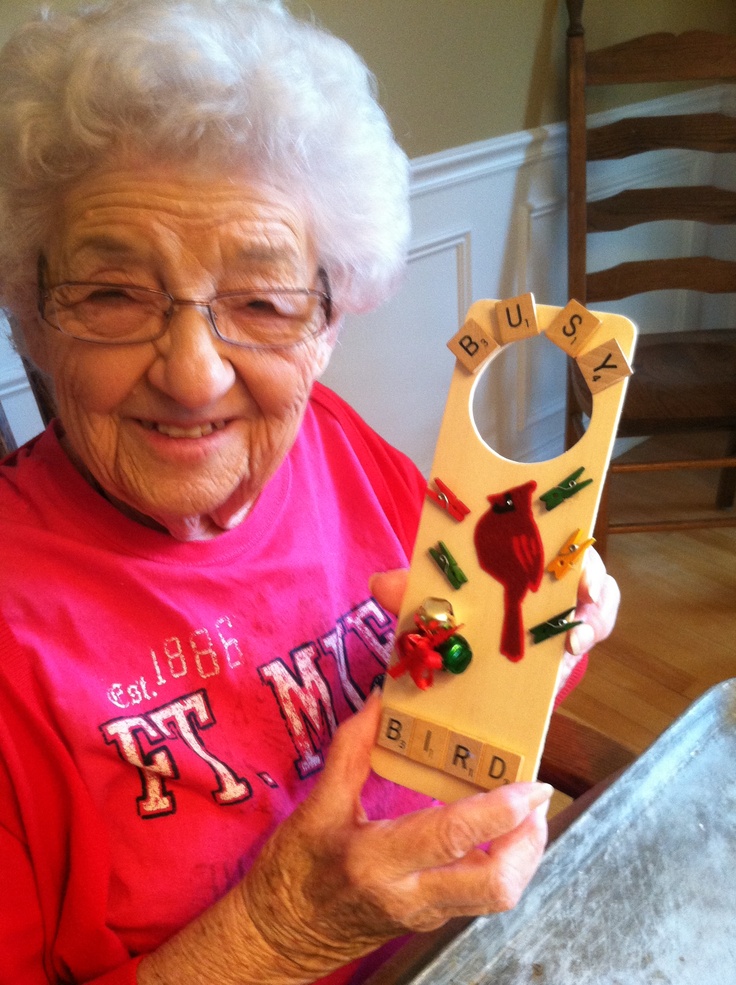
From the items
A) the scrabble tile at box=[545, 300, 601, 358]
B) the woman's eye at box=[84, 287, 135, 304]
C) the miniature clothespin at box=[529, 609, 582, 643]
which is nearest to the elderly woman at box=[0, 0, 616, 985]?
the woman's eye at box=[84, 287, 135, 304]

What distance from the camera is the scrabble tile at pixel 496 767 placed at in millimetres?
638

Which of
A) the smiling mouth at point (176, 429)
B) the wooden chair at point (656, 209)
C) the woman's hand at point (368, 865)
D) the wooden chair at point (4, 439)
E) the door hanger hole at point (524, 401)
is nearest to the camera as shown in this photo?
the woman's hand at point (368, 865)

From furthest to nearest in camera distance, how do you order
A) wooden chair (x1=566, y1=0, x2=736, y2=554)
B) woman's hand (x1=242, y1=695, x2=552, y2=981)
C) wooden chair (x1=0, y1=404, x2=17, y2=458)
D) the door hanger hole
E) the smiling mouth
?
1. the door hanger hole
2. wooden chair (x1=566, y1=0, x2=736, y2=554)
3. wooden chair (x1=0, y1=404, x2=17, y2=458)
4. the smiling mouth
5. woman's hand (x1=242, y1=695, x2=552, y2=981)

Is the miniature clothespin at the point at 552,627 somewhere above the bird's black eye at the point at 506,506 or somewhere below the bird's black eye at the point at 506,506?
below

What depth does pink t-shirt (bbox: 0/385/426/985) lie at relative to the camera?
693mm

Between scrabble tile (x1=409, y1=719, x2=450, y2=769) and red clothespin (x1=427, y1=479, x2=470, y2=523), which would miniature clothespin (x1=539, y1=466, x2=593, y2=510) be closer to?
red clothespin (x1=427, y1=479, x2=470, y2=523)

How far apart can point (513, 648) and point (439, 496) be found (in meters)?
0.15

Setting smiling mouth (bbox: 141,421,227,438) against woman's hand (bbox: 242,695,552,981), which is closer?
woman's hand (bbox: 242,695,552,981)

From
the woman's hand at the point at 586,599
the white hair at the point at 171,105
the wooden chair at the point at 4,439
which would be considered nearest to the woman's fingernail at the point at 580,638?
the woman's hand at the point at 586,599

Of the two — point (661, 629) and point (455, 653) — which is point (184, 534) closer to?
point (455, 653)

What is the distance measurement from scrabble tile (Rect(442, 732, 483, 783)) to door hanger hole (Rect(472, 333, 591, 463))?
1.73m

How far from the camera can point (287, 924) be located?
2.17ft

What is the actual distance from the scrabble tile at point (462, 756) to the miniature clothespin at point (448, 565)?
5.2 inches

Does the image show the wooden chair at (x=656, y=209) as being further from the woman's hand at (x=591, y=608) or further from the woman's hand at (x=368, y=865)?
the woman's hand at (x=368, y=865)
